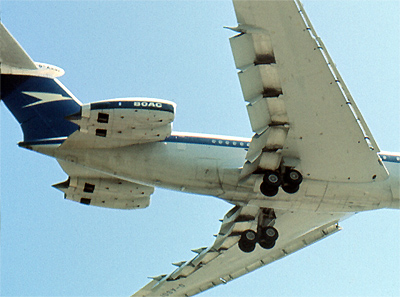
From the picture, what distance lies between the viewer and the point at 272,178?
1784 centimetres

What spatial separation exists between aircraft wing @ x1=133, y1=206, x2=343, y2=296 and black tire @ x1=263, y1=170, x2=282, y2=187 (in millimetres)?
3648

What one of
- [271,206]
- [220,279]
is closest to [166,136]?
[271,206]

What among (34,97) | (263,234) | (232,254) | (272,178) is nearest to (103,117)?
(34,97)

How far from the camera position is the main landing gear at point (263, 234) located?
67.0ft

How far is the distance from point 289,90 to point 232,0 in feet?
9.81

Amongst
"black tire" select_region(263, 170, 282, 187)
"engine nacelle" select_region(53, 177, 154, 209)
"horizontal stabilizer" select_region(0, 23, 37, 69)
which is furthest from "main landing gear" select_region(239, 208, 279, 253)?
"horizontal stabilizer" select_region(0, 23, 37, 69)

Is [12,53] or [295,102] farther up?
[12,53]

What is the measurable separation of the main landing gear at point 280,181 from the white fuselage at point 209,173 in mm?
389

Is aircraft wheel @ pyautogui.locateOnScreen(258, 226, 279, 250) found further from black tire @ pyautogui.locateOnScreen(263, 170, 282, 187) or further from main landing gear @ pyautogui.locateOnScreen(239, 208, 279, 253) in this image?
black tire @ pyautogui.locateOnScreen(263, 170, 282, 187)

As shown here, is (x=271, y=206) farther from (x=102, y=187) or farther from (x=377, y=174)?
(x=102, y=187)

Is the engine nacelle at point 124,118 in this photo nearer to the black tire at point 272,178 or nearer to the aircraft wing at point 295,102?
the aircraft wing at point 295,102

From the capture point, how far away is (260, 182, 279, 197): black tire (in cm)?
1785

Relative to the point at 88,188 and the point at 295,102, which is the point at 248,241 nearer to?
the point at 88,188

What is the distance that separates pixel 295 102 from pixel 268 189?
2.83 metres
